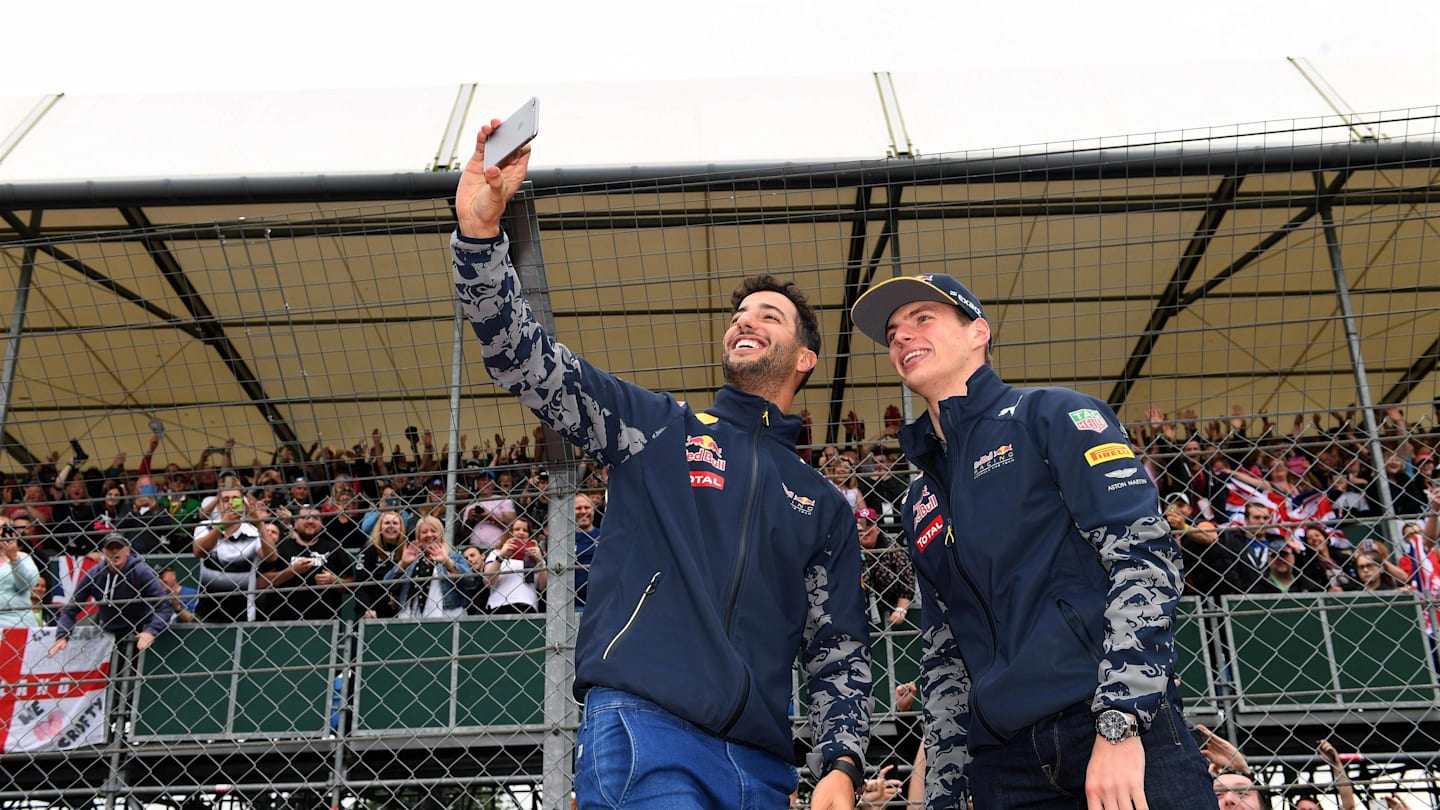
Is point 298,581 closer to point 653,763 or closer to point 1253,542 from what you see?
point 653,763

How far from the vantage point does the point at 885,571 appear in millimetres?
5320

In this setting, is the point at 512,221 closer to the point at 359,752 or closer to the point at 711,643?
the point at 711,643

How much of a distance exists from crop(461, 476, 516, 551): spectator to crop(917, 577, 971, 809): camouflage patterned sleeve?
1.43m

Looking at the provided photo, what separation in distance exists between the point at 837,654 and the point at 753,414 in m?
0.64

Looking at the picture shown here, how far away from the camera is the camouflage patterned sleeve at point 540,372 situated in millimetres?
2326

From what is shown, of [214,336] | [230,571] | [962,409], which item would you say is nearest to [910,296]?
[962,409]

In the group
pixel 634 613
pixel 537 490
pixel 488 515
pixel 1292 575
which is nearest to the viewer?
pixel 634 613

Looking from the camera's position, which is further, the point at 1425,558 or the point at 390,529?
the point at 1425,558

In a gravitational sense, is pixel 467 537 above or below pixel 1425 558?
above

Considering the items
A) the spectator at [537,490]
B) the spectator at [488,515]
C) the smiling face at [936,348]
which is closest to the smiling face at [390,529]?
the spectator at [488,515]

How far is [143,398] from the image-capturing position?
9.69 meters

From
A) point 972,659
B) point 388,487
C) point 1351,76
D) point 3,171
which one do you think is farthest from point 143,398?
point 1351,76

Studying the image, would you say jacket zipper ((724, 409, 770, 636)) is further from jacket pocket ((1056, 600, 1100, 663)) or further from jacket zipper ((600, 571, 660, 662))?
jacket pocket ((1056, 600, 1100, 663))

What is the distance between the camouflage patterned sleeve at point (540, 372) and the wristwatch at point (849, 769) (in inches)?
34.0
